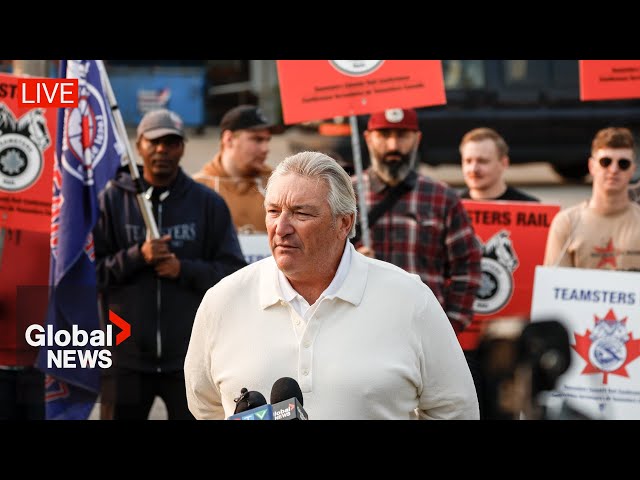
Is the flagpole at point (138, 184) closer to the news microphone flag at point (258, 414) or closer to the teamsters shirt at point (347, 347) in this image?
the teamsters shirt at point (347, 347)

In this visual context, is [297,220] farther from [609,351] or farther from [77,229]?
[609,351]

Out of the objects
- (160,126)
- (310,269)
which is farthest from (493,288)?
(310,269)

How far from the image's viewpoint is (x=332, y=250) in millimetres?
3547

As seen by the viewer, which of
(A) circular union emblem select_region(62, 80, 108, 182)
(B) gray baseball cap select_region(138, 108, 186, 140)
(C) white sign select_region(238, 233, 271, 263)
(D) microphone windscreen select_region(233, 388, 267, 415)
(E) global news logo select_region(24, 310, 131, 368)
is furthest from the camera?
(C) white sign select_region(238, 233, 271, 263)

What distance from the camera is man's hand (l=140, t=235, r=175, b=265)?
5863 mm

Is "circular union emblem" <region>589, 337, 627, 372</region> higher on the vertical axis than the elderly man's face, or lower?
lower

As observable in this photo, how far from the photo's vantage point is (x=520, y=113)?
1540 centimetres

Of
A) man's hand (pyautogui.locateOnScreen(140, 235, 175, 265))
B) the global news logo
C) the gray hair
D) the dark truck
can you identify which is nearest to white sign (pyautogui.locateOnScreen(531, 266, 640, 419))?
man's hand (pyautogui.locateOnScreen(140, 235, 175, 265))

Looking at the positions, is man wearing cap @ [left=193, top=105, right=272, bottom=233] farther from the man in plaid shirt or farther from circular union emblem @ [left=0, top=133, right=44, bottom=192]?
circular union emblem @ [left=0, top=133, right=44, bottom=192]

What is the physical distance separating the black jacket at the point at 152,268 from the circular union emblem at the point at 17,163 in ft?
1.38

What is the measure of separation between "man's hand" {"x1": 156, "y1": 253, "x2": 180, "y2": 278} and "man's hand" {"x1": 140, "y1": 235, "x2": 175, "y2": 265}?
0.6 inches

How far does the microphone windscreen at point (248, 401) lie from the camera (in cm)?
307

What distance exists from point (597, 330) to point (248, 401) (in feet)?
11.9
